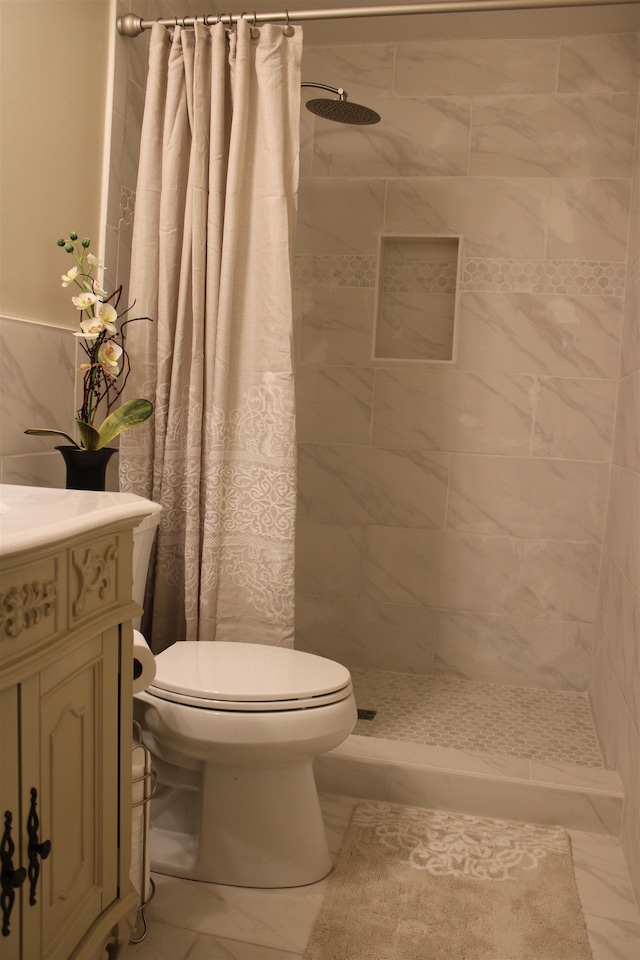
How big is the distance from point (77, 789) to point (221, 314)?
128cm

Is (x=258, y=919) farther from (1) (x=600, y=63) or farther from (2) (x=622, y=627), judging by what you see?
(1) (x=600, y=63)

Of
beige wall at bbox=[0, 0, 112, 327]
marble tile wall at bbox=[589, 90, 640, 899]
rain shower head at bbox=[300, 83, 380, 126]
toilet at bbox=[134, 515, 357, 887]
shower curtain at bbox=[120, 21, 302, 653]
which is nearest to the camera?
toilet at bbox=[134, 515, 357, 887]

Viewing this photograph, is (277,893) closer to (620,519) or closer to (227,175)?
(620,519)

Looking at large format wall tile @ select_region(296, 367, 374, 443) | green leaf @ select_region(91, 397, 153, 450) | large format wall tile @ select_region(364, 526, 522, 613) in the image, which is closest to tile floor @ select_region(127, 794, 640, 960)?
green leaf @ select_region(91, 397, 153, 450)

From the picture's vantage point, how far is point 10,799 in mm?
1001

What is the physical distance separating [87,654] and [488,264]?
2.16 metres

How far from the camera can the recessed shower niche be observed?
9.58ft

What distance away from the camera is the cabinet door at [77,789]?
1.09 meters

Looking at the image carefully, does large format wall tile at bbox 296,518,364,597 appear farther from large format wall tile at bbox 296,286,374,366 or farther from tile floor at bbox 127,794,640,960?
tile floor at bbox 127,794,640,960

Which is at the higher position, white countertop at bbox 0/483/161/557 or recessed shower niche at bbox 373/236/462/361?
recessed shower niche at bbox 373/236/462/361

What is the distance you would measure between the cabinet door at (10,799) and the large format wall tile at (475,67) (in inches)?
102

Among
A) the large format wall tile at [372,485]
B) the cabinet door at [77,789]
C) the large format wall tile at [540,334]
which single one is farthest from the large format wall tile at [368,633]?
the cabinet door at [77,789]

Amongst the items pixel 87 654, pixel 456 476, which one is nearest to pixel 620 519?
pixel 456 476

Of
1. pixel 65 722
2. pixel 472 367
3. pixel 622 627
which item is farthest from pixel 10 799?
pixel 472 367
